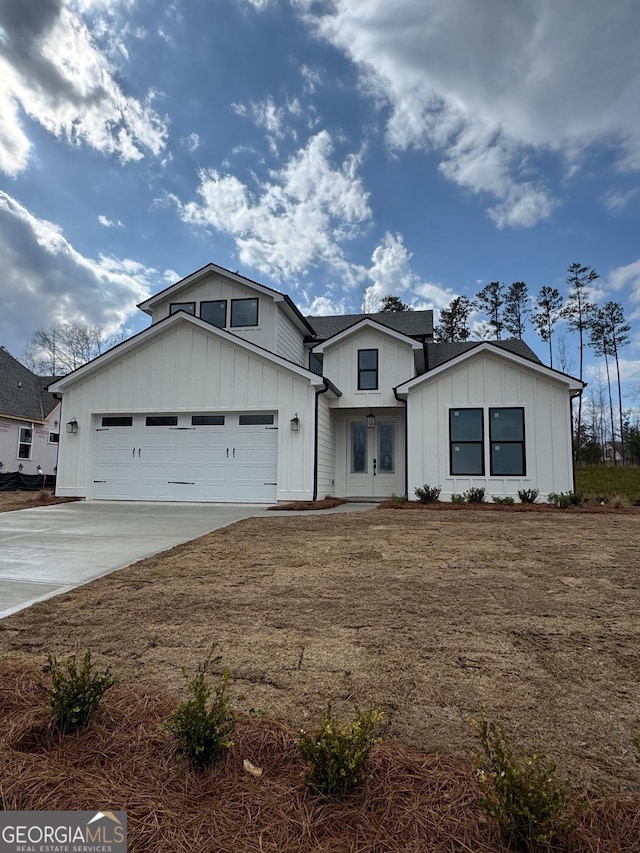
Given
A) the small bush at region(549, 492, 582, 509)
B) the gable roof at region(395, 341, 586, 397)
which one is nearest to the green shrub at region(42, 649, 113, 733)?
the small bush at region(549, 492, 582, 509)

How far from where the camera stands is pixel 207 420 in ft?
39.3

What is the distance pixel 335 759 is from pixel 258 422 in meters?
10.4

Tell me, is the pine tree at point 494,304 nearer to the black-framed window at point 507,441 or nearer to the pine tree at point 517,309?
the pine tree at point 517,309

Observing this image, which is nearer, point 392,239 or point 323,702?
point 323,702

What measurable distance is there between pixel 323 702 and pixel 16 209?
1102 inches

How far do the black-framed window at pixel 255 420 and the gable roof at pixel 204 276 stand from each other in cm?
415

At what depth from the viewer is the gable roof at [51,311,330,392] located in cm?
1159

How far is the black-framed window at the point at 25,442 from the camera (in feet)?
69.8

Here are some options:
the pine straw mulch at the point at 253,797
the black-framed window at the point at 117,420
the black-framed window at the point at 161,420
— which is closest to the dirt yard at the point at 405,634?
the pine straw mulch at the point at 253,797

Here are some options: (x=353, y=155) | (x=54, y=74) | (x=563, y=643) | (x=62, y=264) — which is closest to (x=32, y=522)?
(x=563, y=643)

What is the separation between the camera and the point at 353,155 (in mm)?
14984

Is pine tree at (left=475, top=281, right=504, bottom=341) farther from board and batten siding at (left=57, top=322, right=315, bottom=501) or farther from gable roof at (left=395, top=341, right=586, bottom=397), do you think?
board and batten siding at (left=57, top=322, right=315, bottom=501)

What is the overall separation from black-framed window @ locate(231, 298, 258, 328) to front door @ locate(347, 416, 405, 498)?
436 cm

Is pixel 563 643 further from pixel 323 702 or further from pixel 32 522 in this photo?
pixel 32 522
